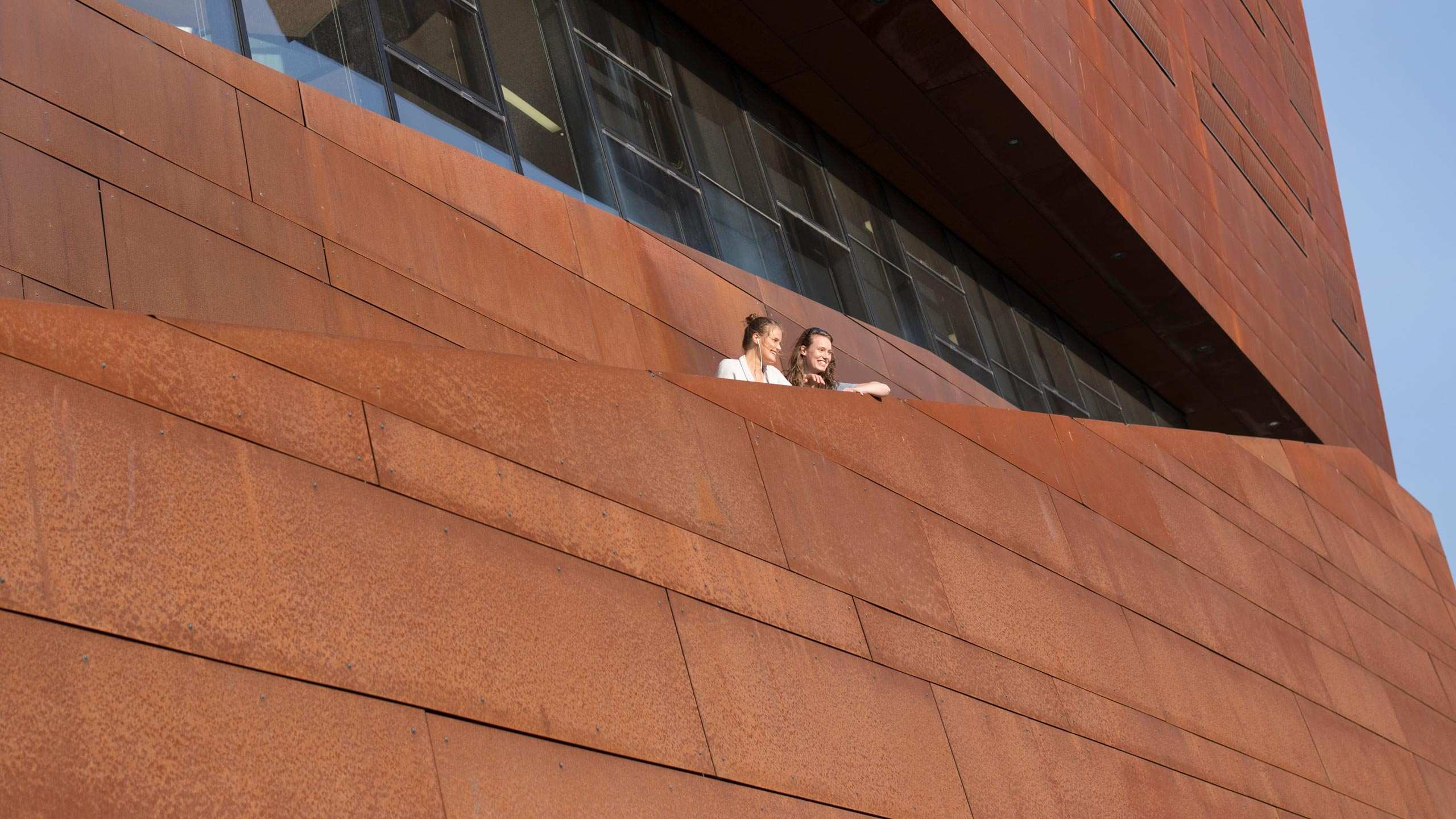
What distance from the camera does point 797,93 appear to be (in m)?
16.7

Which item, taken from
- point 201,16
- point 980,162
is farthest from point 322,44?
point 980,162

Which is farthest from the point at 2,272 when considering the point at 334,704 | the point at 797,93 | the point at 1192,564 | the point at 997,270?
the point at 997,270

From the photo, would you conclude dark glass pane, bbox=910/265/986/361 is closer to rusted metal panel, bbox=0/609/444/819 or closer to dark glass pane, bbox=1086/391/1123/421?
dark glass pane, bbox=1086/391/1123/421

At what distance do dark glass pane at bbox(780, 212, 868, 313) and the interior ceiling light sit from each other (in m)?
3.46

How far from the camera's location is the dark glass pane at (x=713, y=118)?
14.8 meters

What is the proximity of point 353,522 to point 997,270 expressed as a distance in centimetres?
1697

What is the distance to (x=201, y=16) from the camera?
28.8ft

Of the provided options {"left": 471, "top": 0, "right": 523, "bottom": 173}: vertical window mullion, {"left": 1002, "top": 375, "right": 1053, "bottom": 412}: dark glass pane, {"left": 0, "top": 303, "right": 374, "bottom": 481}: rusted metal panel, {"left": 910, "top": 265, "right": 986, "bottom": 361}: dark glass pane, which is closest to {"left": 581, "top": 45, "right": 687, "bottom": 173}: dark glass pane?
{"left": 471, "top": 0, "right": 523, "bottom": 173}: vertical window mullion

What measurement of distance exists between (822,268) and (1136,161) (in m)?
6.06

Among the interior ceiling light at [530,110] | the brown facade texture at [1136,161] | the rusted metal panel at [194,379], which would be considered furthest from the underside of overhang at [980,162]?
the rusted metal panel at [194,379]

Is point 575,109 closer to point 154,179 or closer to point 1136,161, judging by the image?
point 154,179

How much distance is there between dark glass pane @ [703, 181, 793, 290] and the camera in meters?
14.0

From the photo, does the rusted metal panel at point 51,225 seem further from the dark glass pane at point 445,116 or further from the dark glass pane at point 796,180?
the dark glass pane at point 796,180

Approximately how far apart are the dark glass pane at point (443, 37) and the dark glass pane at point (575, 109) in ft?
0.87
